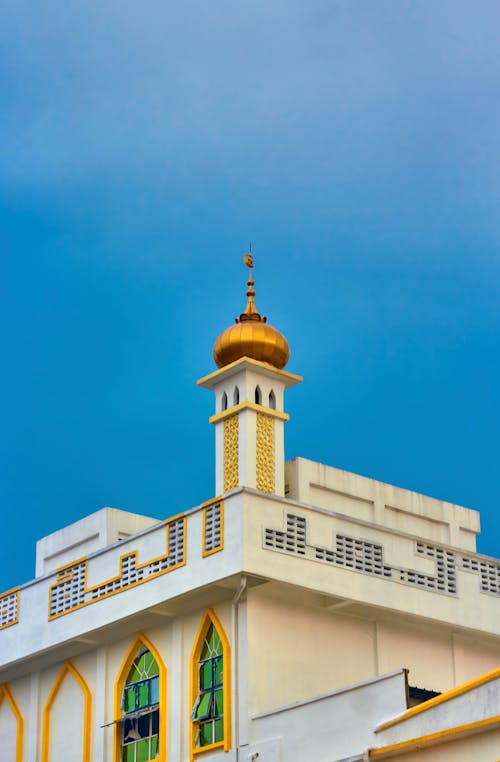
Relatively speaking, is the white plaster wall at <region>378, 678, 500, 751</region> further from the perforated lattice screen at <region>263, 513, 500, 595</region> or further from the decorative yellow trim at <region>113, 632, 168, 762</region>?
the decorative yellow trim at <region>113, 632, 168, 762</region>

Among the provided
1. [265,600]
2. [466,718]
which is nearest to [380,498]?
[265,600]

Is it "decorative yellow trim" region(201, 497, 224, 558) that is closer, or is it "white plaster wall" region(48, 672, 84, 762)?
"decorative yellow trim" region(201, 497, 224, 558)

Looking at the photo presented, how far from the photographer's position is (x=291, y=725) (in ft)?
61.9

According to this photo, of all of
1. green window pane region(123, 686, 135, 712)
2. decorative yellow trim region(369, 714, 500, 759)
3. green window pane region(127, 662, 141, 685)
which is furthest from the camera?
green window pane region(127, 662, 141, 685)

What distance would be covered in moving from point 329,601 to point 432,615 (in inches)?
67.1

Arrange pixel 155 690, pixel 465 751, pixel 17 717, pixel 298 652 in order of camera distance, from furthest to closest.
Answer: pixel 17 717 < pixel 155 690 < pixel 298 652 < pixel 465 751

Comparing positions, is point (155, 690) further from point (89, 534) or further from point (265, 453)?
point (89, 534)

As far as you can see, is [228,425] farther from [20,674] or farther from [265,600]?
[20,674]

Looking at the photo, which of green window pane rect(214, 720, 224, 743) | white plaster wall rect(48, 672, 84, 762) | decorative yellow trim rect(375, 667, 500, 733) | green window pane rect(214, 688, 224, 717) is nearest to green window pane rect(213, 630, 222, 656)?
green window pane rect(214, 688, 224, 717)

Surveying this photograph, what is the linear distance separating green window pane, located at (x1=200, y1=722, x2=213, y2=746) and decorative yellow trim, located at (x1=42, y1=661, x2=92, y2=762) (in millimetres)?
2523

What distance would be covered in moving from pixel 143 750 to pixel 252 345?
6.15 meters

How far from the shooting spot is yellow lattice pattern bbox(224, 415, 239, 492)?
2161 cm

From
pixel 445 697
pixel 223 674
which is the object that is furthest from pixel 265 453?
pixel 445 697

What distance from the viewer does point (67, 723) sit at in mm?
22828
